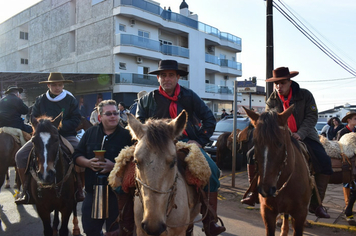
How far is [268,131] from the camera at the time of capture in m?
3.48

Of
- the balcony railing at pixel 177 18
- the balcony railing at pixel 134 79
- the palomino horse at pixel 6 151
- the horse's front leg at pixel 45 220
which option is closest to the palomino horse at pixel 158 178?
the horse's front leg at pixel 45 220

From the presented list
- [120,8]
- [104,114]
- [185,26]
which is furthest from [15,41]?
[104,114]

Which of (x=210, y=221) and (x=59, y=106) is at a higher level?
(x=59, y=106)

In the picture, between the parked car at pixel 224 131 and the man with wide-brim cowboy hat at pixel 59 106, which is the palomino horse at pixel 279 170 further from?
the parked car at pixel 224 131

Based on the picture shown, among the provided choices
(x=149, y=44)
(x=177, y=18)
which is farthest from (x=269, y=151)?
(x=177, y=18)

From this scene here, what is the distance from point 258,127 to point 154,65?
27797 millimetres

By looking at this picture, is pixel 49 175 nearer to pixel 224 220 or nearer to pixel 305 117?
pixel 224 220

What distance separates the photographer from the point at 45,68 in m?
33.4

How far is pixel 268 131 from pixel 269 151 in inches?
10.0

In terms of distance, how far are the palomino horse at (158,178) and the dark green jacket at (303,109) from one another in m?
2.63

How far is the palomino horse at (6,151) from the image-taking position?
6152 mm

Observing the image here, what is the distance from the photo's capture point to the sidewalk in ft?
18.0

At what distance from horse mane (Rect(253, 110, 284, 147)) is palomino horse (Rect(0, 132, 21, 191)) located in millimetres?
5612

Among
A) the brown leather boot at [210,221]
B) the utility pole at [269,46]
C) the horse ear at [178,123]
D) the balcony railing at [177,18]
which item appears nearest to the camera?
the horse ear at [178,123]
